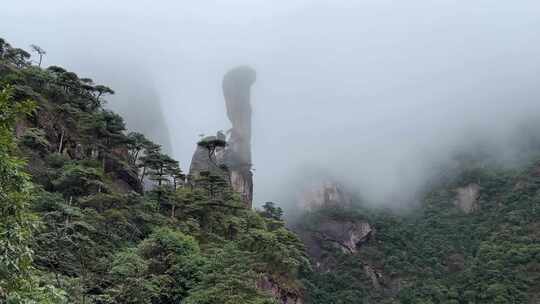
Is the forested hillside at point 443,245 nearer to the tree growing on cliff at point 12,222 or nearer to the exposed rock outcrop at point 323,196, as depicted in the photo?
the exposed rock outcrop at point 323,196

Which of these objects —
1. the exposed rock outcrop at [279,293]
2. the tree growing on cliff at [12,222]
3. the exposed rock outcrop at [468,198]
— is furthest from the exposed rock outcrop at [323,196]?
the tree growing on cliff at [12,222]

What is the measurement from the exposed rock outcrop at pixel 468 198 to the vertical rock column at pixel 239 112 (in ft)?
156

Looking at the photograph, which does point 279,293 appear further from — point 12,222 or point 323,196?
point 323,196

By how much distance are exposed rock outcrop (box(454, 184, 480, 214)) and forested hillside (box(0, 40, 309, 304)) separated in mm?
76224

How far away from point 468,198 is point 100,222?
9580cm

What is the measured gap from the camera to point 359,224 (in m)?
97.2

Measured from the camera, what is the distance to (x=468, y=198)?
102m

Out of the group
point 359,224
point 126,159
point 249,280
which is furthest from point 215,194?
point 359,224

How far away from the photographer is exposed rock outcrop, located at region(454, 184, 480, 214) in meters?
99.4

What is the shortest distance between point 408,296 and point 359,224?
3082 centimetres

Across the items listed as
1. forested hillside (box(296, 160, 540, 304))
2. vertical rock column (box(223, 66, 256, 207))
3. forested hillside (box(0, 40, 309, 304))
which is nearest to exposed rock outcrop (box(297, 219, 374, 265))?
forested hillside (box(296, 160, 540, 304))

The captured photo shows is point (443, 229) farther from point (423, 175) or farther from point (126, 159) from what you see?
point (126, 159)

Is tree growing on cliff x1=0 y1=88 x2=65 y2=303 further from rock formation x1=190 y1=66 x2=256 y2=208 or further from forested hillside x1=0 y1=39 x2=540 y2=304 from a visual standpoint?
rock formation x1=190 y1=66 x2=256 y2=208

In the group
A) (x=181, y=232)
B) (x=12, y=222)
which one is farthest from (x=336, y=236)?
(x=12, y=222)
